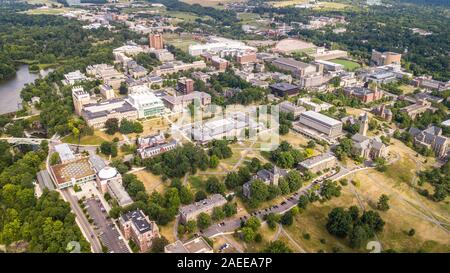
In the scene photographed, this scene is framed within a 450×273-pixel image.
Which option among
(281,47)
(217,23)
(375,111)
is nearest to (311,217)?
(375,111)

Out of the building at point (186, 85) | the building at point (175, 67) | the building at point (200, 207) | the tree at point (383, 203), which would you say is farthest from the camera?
the building at point (175, 67)

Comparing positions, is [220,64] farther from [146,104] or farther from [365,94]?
[365,94]

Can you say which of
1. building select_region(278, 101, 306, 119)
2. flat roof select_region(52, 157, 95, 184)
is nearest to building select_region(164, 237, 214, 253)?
flat roof select_region(52, 157, 95, 184)

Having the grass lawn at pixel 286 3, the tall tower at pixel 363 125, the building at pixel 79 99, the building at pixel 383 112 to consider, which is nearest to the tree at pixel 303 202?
the tall tower at pixel 363 125

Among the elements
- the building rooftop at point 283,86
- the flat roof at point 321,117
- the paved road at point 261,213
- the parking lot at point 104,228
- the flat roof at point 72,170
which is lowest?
the paved road at point 261,213

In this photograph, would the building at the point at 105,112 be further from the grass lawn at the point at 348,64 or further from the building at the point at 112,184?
the grass lawn at the point at 348,64

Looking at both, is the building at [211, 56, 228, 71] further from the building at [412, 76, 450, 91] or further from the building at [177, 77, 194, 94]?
the building at [412, 76, 450, 91]
